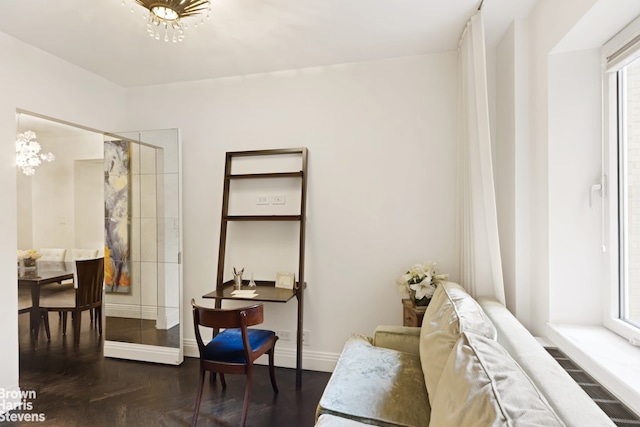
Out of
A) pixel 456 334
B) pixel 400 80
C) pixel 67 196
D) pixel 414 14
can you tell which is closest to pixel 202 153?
pixel 400 80

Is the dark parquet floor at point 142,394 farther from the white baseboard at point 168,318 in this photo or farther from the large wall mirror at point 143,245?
the white baseboard at point 168,318

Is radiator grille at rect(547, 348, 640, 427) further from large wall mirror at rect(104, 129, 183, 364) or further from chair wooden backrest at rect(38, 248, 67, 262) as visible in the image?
chair wooden backrest at rect(38, 248, 67, 262)

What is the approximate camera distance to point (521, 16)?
2.17 meters

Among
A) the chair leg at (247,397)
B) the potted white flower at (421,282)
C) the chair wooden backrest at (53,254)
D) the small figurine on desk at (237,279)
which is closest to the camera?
the chair leg at (247,397)

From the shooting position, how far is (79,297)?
138 inches

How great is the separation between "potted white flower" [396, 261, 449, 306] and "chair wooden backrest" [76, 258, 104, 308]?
3340 millimetres

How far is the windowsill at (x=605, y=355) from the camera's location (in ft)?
4.05

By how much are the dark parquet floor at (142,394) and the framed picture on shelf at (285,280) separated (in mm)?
775

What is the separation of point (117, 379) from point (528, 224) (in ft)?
11.2

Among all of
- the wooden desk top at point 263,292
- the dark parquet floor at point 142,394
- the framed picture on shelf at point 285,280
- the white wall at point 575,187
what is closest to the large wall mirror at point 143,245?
the dark parquet floor at point 142,394

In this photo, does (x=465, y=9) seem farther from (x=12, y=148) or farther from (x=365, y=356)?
(x=12, y=148)

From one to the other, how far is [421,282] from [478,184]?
790 mm

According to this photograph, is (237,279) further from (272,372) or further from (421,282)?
(421,282)

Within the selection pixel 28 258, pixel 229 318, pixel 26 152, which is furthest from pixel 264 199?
pixel 26 152
